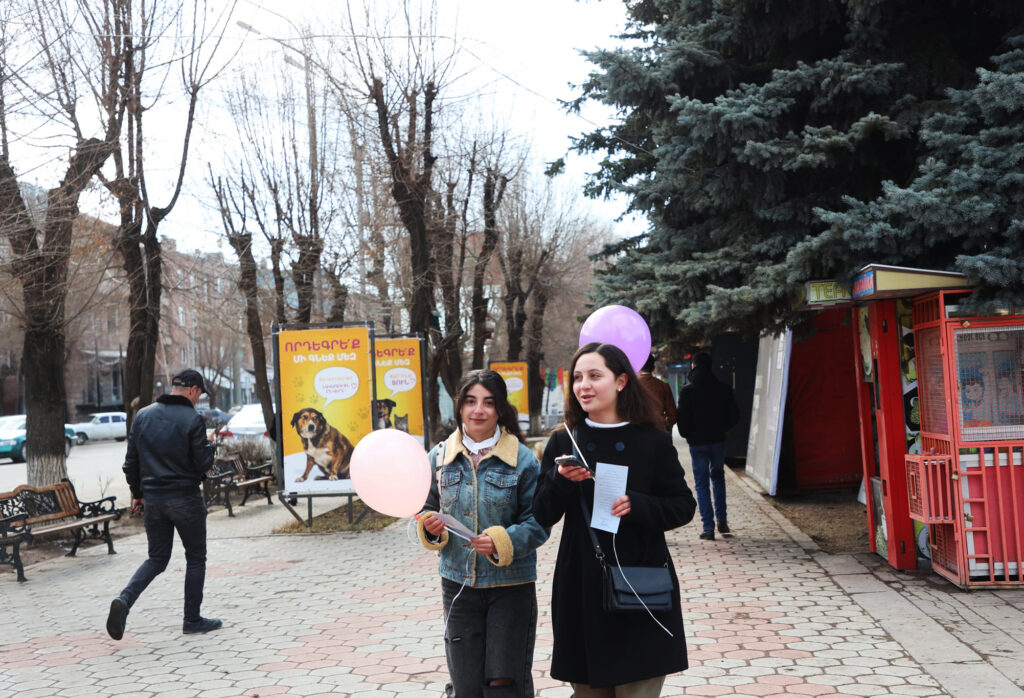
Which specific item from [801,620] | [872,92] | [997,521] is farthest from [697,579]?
[872,92]

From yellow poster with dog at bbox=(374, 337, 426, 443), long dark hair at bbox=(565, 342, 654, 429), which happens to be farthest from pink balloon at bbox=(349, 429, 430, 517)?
yellow poster with dog at bbox=(374, 337, 426, 443)

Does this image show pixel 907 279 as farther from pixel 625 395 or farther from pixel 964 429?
pixel 625 395

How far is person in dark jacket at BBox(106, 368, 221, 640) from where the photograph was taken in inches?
267

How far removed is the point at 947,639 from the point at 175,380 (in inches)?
221

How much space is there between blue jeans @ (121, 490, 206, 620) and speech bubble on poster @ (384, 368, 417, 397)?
8075 mm

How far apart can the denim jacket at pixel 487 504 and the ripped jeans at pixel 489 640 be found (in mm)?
66

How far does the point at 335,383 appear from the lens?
1217 centimetres

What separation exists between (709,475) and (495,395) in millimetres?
6770

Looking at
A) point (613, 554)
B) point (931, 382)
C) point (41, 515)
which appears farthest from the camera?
point (41, 515)

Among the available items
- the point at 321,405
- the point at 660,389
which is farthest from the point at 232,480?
the point at 660,389

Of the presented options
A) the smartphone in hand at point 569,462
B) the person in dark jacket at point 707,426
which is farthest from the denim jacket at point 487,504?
the person in dark jacket at point 707,426

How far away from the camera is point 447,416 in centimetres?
3394

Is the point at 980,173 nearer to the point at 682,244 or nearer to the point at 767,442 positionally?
the point at 682,244

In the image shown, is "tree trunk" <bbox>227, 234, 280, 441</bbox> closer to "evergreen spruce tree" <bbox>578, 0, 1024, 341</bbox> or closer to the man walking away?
the man walking away
